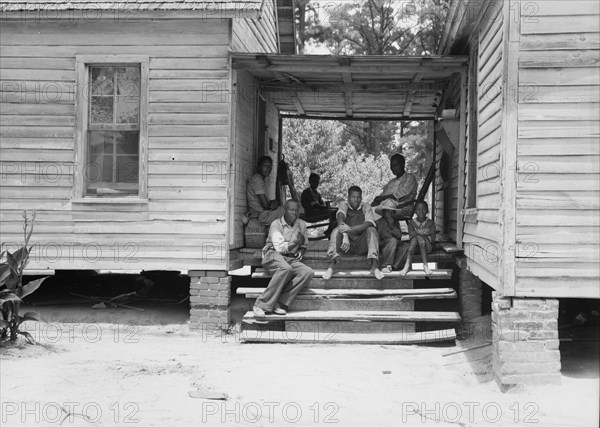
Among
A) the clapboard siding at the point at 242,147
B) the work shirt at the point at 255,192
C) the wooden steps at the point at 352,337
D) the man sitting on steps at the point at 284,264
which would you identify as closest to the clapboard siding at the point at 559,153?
the wooden steps at the point at 352,337

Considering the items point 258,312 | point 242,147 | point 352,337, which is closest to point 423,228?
point 352,337

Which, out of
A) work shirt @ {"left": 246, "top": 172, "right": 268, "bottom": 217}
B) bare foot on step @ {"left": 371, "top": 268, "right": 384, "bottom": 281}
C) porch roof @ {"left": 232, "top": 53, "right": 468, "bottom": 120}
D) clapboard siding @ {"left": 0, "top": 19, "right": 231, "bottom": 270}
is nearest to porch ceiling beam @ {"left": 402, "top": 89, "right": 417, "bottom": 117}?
porch roof @ {"left": 232, "top": 53, "right": 468, "bottom": 120}

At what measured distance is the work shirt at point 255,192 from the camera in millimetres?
11172

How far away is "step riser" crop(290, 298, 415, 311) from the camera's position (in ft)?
32.6

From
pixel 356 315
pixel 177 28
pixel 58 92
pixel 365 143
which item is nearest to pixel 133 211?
pixel 58 92

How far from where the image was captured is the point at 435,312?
980 centimetres

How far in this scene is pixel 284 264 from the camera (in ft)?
32.4

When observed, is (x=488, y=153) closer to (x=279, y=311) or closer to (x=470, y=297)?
(x=470, y=297)

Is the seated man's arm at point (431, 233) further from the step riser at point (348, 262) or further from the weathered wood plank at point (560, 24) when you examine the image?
the weathered wood plank at point (560, 24)

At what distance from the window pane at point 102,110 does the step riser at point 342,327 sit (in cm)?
397

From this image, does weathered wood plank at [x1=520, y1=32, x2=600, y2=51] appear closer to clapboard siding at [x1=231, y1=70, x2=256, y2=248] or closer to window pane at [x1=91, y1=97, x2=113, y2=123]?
clapboard siding at [x1=231, y1=70, x2=256, y2=248]

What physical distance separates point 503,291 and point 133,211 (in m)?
5.50

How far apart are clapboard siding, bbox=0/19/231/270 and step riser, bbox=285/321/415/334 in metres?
1.44

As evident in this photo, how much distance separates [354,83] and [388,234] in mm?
2747
